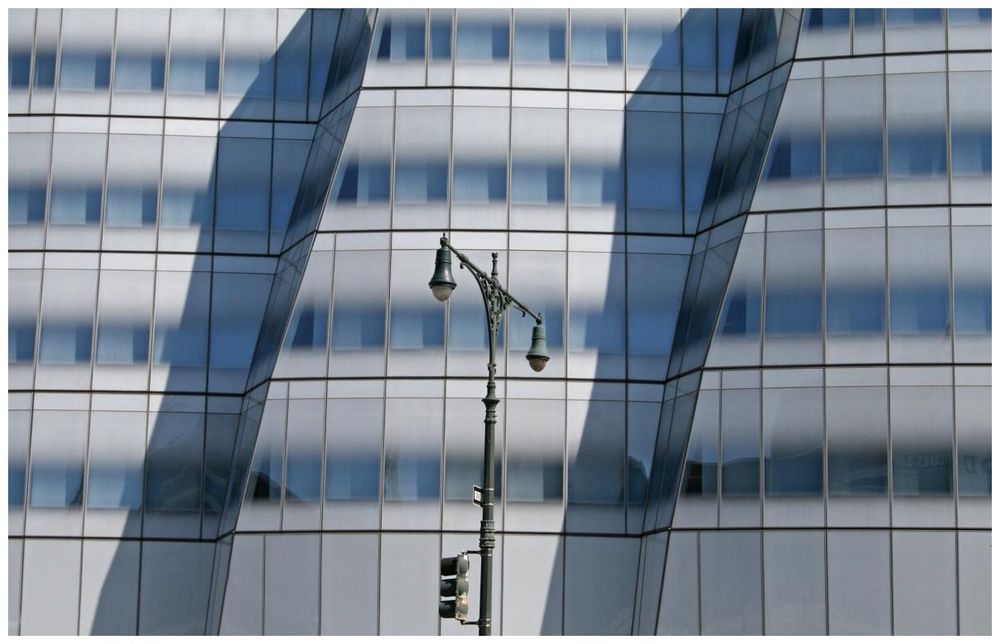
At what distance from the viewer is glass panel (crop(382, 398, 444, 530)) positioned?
108ft

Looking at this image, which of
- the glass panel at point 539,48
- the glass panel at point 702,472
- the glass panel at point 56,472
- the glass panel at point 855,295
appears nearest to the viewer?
the glass panel at point 855,295

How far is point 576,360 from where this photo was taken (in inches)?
1355

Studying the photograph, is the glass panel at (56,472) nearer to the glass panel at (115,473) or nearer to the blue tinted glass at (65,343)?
the glass panel at (115,473)

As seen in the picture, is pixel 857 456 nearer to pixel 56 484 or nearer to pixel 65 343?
pixel 56 484

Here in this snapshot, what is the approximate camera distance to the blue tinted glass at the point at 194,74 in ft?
128

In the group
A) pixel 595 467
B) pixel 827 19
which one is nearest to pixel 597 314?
pixel 595 467

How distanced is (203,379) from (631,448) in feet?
37.9

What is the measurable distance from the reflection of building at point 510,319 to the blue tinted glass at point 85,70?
0.26 ft

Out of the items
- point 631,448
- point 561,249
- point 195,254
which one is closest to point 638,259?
point 561,249

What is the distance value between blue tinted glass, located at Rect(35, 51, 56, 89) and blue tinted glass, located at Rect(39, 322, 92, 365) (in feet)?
22.2

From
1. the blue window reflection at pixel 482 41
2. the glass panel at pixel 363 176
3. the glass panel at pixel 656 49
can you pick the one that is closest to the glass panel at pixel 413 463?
the glass panel at pixel 363 176

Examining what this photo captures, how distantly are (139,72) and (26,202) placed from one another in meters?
4.68

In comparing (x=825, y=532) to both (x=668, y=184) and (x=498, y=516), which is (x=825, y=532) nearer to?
(x=498, y=516)

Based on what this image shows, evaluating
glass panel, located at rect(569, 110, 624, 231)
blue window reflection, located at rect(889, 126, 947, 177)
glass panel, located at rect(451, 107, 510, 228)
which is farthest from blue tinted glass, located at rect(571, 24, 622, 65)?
blue window reflection, located at rect(889, 126, 947, 177)
